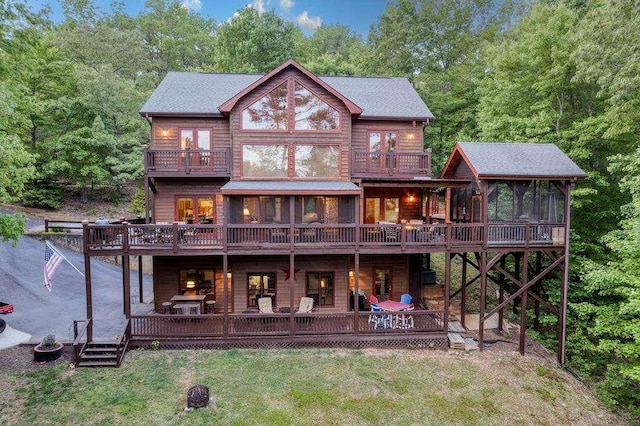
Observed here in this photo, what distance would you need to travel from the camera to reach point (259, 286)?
51.2 feet

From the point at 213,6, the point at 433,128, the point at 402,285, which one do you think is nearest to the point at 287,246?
the point at 402,285

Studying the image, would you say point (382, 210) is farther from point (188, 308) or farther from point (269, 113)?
point (188, 308)

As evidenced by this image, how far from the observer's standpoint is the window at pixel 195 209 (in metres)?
15.7

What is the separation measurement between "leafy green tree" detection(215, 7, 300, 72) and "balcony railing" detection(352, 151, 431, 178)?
801 inches

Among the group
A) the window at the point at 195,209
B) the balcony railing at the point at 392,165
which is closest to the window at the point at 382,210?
the balcony railing at the point at 392,165

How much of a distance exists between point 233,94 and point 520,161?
13337mm

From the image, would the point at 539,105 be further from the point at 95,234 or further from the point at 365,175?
the point at 95,234

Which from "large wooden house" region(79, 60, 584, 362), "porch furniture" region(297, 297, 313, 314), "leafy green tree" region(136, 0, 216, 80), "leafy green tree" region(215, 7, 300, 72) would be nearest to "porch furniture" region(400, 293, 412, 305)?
"large wooden house" region(79, 60, 584, 362)

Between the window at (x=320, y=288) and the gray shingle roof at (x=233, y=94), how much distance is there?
7.63m

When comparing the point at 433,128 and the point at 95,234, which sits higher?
the point at 433,128

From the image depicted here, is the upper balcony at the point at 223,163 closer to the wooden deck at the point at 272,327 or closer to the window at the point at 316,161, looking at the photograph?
the window at the point at 316,161

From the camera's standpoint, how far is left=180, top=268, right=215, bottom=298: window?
52.1ft

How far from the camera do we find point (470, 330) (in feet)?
49.3

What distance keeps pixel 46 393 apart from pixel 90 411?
1.80m
